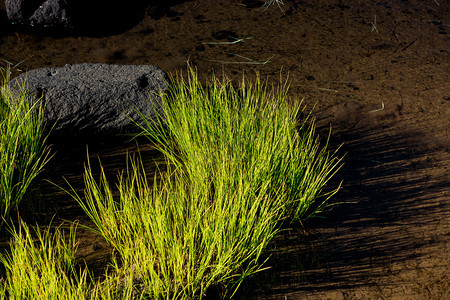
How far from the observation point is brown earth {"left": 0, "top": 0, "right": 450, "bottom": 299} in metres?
2.34

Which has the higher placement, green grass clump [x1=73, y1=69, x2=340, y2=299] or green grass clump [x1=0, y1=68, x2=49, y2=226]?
green grass clump [x1=0, y1=68, x2=49, y2=226]

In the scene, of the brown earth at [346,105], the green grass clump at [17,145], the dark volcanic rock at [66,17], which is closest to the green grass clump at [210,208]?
the brown earth at [346,105]

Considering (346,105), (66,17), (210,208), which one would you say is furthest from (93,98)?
(346,105)

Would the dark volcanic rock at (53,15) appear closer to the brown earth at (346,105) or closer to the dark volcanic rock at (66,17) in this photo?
the dark volcanic rock at (66,17)

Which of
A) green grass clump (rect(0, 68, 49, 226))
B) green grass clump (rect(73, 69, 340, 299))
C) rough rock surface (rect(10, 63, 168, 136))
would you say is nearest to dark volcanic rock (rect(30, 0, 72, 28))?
Answer: rough rock surface (rect(10, 63, 168, 136))

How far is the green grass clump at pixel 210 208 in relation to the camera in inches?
80.6

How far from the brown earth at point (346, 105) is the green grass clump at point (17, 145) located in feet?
0.58

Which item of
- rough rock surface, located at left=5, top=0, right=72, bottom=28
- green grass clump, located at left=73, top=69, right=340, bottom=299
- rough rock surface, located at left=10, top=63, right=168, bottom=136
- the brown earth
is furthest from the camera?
rough rock surface, located at left=5, top=0, right=72, bottom=28

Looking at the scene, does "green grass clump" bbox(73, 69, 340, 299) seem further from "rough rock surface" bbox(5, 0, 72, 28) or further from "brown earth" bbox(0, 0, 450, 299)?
"rough rock surface" bbox(5, 0, 72, 28)

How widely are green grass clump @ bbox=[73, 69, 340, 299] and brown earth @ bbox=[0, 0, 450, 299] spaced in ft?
0.60

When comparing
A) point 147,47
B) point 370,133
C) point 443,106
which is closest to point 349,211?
point 370,133

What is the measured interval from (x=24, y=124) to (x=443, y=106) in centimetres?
262

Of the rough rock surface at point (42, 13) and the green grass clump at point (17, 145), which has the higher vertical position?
the rough rock surface at point (42, 13)

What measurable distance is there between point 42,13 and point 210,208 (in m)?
2.68
